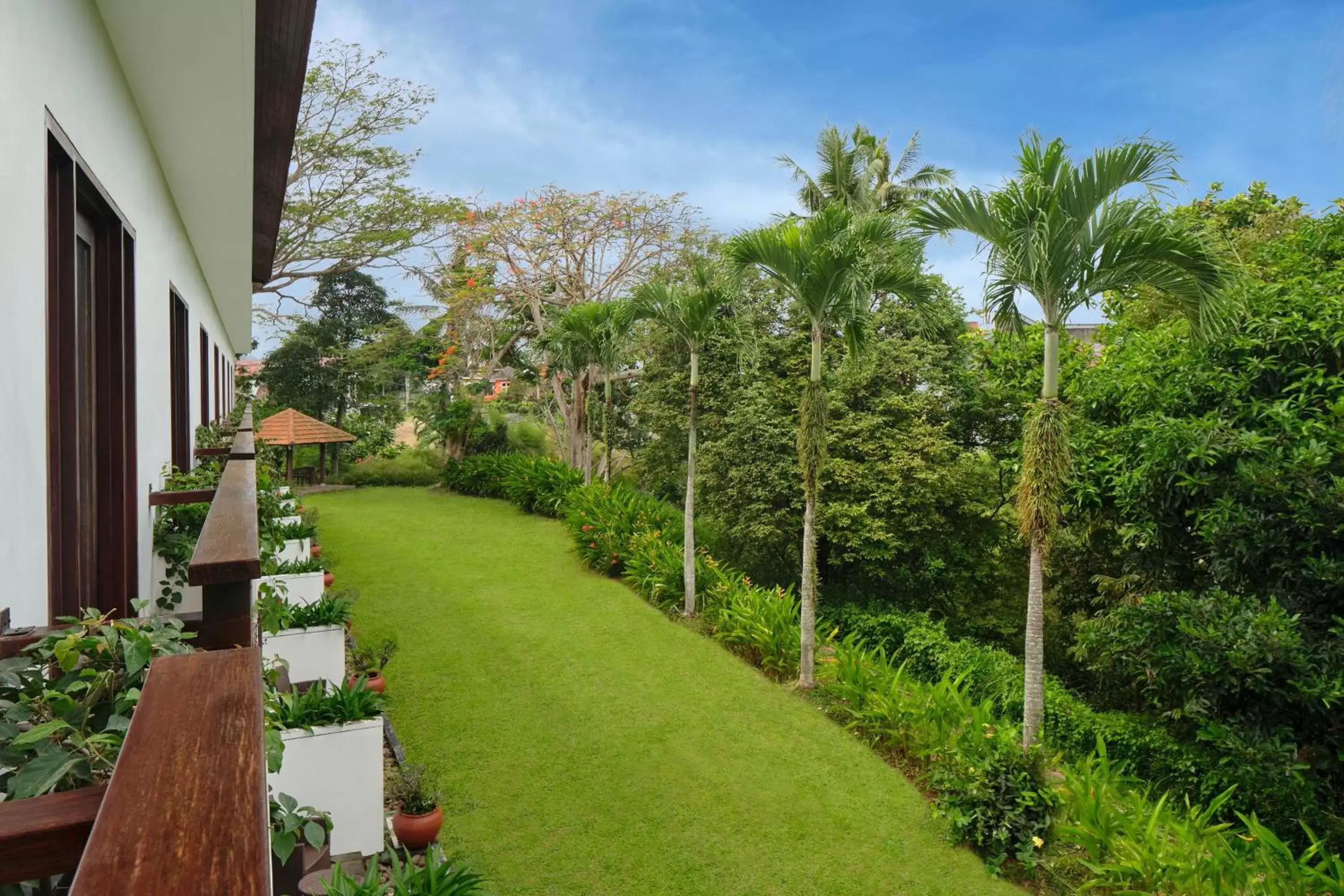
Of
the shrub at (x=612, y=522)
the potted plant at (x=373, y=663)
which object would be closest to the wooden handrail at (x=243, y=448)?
the potted plant at (x=373, y=663)

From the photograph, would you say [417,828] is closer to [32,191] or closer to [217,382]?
[32,191]

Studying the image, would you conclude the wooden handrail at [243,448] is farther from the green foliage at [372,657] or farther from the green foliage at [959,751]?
the green foliage at [959,751]

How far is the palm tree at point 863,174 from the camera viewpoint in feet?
75.6

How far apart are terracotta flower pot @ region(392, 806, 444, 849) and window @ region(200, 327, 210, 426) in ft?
17.4

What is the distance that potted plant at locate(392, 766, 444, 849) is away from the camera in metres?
4.79

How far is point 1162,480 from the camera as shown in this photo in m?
6.67

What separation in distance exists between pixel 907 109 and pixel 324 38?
14991 mm

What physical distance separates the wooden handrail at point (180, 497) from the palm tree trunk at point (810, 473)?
5.64 metres

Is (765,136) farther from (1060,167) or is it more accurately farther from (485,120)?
(1060,167)

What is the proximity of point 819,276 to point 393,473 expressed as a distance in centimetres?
A: 1765

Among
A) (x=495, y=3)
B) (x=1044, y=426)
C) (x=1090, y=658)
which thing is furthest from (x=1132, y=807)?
(x=495, y=3)

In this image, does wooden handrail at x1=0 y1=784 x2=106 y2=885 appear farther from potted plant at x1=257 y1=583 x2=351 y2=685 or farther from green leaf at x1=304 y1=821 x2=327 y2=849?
potted plant at x1=257 y1=583 x2=351 y2=685

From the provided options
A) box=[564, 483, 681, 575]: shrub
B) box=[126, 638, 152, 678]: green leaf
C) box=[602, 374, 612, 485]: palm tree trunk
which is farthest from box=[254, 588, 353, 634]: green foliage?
box=[602, 374, 612, 485]: palm tree trunk

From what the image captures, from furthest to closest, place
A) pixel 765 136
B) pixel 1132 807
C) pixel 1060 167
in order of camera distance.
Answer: pixel 765 136, pixel 1060 167, pixel 1132 807
